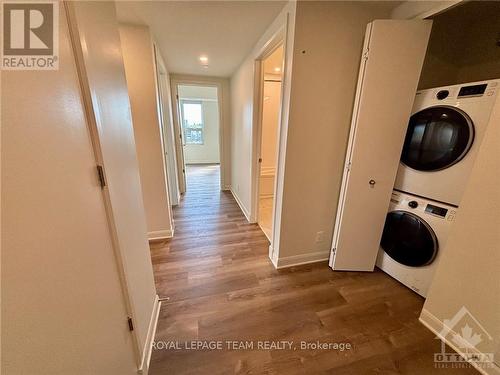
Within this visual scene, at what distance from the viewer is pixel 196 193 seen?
4258 millimetres

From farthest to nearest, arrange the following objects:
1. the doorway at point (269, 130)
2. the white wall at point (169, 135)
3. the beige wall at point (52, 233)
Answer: the doorway at point (269, 130) → the white wall at point (169, 135) → the beige wall at point (52, 233)

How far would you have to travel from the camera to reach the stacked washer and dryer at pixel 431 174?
1.32 m

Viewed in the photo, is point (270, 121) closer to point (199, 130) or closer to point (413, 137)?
point (413, 137)

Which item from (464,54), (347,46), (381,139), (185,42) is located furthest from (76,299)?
(464,54)

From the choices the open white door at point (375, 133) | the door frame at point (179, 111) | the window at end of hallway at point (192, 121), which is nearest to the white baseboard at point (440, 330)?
the open white door at point (375, 133)

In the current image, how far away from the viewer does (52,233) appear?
0.53 m

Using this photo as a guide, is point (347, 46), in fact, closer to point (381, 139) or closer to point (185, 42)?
point (381, 139)

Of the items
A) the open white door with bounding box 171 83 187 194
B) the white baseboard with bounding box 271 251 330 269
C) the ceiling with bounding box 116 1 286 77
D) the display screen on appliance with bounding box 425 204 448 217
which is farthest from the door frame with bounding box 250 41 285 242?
the open white door with bounding box 171 83 187 194

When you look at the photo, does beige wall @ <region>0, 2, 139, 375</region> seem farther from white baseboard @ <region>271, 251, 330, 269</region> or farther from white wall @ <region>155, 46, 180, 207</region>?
white wall @ <region>155, 46, 180, 207</region>

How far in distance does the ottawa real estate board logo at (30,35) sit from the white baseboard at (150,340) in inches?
56.9

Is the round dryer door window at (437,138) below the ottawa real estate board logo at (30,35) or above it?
below

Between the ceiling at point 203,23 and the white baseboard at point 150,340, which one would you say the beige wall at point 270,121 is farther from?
the white baseboard at point 150,340

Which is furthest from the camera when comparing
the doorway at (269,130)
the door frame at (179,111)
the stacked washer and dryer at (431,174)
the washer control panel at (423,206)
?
the door frame at (179,111)

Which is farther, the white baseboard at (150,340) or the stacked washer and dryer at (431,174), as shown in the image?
the stacked washer and dryer at (431,174)
